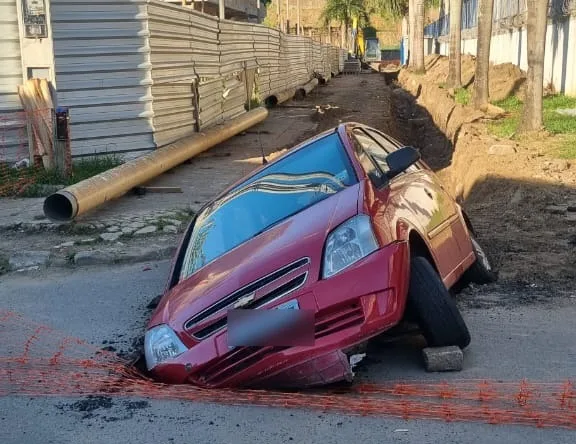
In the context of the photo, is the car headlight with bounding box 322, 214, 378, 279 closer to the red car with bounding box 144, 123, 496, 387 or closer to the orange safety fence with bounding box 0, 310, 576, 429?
the red car with bounding box 144, 123, 496, 387

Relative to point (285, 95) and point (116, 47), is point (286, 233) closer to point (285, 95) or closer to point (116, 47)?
point (116, 47)

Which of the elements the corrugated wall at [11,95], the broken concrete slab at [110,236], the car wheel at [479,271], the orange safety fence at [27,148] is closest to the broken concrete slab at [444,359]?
the car wheel at [479,271]

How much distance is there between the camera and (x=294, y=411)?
4039 mm

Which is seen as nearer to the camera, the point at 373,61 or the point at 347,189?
the point at 347,189

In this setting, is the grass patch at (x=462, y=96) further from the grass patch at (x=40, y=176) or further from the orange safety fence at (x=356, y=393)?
the orange safety fence at (x=356, y=393)

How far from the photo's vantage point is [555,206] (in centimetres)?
923

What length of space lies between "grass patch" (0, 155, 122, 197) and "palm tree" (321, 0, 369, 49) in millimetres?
73540

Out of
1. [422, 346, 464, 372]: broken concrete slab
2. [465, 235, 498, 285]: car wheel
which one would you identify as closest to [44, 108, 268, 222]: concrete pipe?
[465, 235, 498, 285]: car wheel

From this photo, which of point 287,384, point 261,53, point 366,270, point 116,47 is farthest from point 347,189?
point 261,53

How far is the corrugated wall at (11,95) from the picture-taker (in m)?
11.9

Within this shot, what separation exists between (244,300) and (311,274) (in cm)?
40

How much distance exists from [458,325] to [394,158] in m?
1.27

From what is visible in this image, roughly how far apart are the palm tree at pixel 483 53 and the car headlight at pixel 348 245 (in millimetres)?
16505

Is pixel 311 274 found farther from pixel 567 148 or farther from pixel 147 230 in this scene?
pixel 567 148
